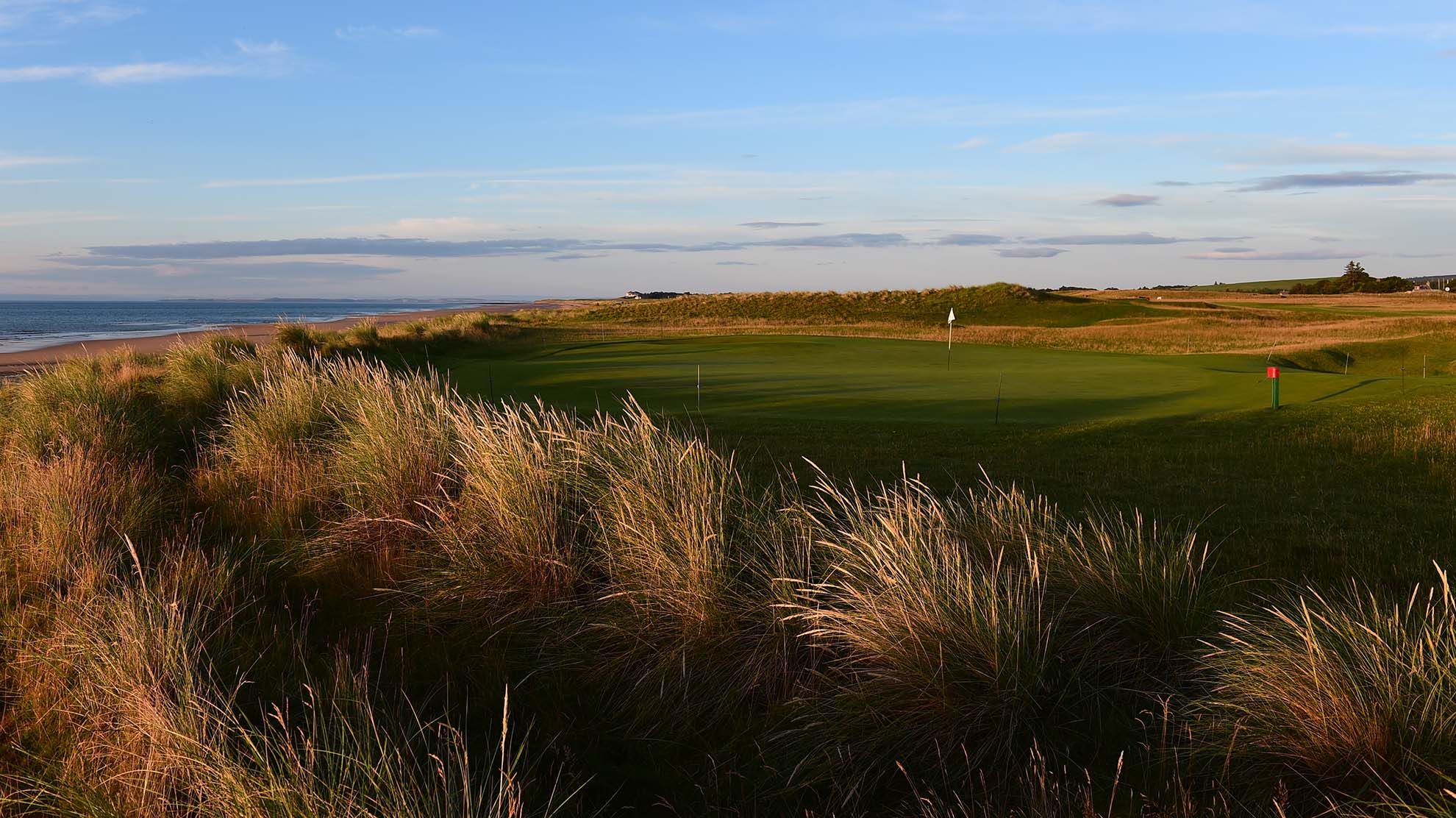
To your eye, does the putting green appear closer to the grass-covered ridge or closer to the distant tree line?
the grass-covered ridge

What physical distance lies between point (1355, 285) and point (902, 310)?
61888 mm

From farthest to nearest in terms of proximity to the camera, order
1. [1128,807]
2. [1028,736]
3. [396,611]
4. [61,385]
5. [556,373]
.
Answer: [556,373]
[61,385]
[396,611]
[1028,736]
[1128,807]

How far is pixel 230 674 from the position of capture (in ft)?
14.2

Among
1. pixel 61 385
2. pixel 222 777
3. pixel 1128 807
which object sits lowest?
pixel 1128 807

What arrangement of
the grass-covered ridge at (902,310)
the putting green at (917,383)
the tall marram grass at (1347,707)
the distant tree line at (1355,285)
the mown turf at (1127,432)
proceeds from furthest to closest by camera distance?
the distant tree line at (1355,285) → the grass-covered ridge at (902,310) → the putting green at (917,383) → the mown turf at (1127,432) → the tall marram grass at (1347,707)

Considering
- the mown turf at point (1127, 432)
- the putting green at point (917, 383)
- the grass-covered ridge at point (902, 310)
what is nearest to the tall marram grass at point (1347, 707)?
the mown turf at point (1127, 432)

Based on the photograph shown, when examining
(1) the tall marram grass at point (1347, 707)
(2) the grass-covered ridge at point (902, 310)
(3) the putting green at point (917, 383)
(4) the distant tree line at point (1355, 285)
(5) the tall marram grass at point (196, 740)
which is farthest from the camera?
(4) the distant tree line at point (1355, 285)

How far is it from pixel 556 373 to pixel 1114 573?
14.9 metres

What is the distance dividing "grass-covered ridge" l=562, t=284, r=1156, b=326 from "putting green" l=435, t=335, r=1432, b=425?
28.4m

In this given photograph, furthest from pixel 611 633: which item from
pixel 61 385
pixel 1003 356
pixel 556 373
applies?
pixel 1003 356

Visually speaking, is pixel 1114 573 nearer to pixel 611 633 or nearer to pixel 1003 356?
pixel 611 633

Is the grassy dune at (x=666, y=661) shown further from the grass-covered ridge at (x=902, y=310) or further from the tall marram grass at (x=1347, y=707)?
the grass-covered ridge at (x=902, y=310)

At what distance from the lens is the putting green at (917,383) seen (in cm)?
1395

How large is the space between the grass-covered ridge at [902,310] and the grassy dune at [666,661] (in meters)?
44.8
